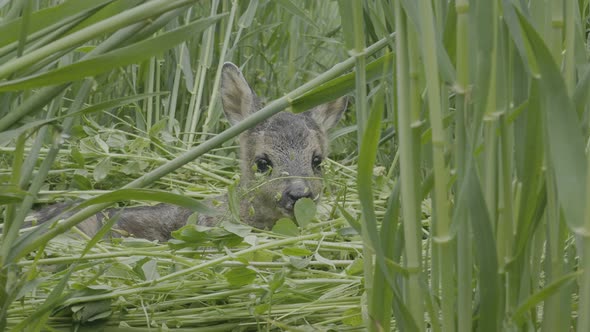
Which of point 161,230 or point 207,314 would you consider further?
point 161,230

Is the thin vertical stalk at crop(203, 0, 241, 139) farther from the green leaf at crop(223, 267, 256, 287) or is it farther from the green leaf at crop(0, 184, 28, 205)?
the green leaf at crop(0, 184, 28, 205)

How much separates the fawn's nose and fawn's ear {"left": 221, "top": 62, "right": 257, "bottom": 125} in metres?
0.71

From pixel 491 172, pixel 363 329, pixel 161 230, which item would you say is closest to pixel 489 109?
pixel 491 172

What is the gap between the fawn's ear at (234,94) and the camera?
489 cm

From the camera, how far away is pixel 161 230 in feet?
14.5

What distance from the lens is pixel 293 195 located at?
14.1 feet

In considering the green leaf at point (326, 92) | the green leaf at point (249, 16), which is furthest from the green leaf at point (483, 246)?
the green leaf at point (249, 16)

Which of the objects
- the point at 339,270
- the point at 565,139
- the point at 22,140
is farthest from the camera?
the point at 339,270

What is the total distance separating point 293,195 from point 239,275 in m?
1.75

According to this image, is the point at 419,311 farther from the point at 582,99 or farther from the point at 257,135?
the point at 257,135

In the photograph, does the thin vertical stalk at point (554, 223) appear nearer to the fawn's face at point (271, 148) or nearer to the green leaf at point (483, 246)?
the green leaf at point (483, 246)

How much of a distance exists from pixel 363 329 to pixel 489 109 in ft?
3.04

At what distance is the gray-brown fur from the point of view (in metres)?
4.37

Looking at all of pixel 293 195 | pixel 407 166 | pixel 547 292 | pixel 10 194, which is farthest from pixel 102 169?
pixel 547 292
